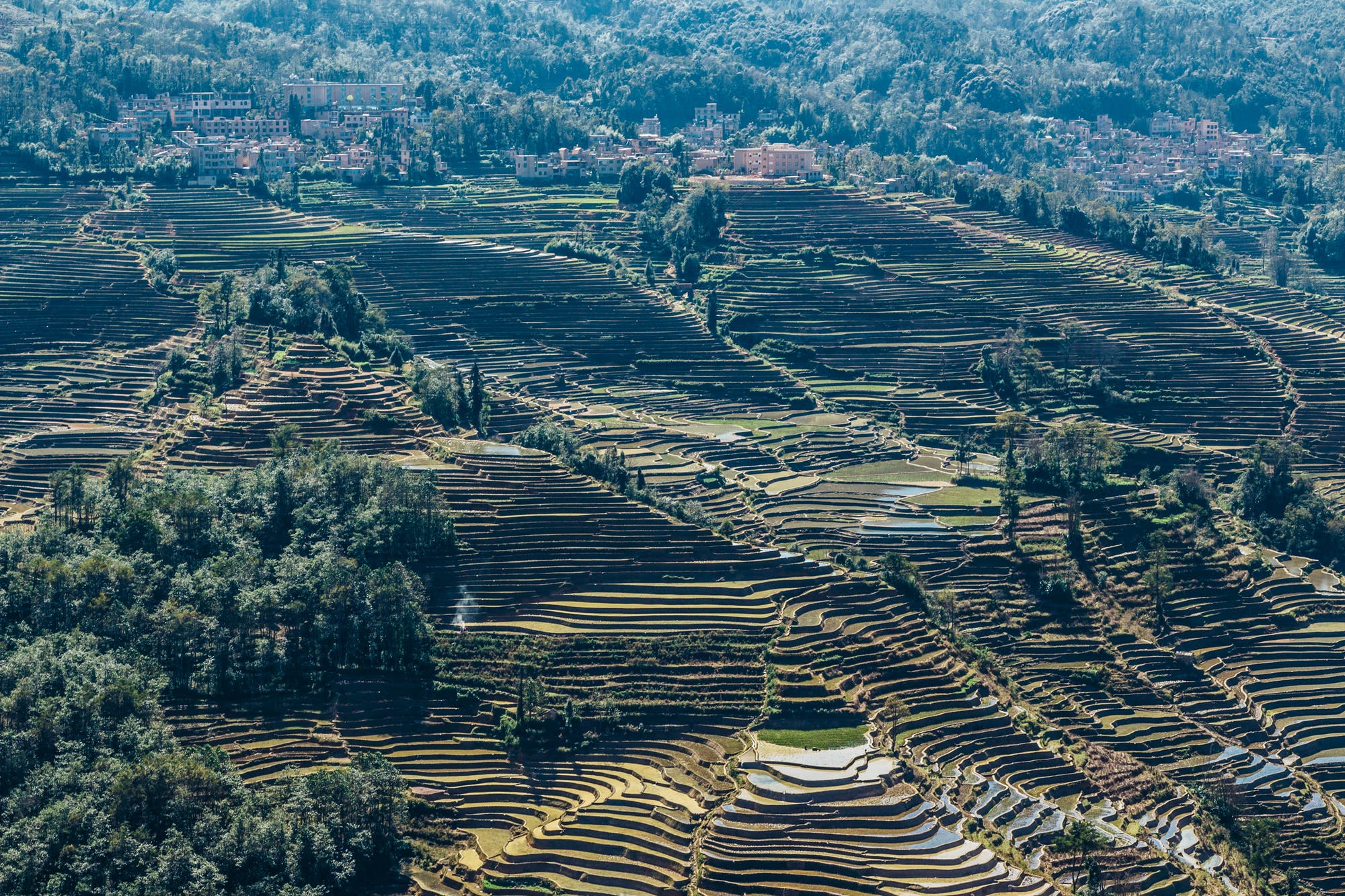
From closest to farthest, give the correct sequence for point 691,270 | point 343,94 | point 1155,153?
point 691,270
point 343,94
point 1155,153

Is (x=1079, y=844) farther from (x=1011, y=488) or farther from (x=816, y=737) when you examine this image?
(x=1011, y=488)

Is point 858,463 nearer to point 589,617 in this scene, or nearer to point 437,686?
point 589,617

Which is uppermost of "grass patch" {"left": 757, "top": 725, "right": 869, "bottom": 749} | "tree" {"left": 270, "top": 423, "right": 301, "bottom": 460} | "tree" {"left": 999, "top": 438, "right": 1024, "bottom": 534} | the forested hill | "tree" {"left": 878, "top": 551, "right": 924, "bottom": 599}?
the forested hill

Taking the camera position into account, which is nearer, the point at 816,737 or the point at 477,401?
the point at 816,737

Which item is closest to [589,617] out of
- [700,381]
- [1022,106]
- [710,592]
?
[710,592]

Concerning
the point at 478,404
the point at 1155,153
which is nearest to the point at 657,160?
the point at 478,404

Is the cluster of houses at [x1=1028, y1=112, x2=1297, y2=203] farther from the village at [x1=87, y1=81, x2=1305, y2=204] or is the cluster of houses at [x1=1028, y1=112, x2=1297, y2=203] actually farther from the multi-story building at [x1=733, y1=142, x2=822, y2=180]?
the multi-story building at [x1=733, y1=142, x2=822, y2=180]

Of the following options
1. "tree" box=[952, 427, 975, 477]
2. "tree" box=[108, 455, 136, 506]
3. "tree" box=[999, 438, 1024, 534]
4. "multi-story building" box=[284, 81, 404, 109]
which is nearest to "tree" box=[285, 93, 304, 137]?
"multi-story building" box=[284, 81, 404, 109]

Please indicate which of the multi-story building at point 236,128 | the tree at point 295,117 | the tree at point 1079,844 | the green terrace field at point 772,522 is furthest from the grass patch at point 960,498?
the tree at point 295,117
